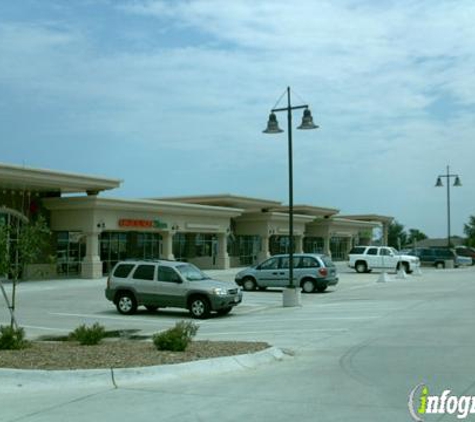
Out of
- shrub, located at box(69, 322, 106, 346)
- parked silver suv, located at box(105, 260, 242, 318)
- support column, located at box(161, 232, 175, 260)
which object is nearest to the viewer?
shrub, located at box(69, 322, 106, 346)

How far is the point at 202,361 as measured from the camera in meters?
10.3

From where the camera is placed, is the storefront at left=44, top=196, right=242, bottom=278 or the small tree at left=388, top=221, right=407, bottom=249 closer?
the storefront at left=44, top=196, right=242, bottom=278

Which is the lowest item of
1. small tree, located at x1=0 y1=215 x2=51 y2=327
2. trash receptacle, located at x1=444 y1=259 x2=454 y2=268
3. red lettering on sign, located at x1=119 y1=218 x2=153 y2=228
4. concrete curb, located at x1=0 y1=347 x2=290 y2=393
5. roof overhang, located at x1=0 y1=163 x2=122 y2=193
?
concrete curb, located at x1=0 y1=347 x2=290 y2=393

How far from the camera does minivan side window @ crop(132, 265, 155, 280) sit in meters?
21.2

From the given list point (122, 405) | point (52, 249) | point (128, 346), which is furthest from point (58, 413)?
point (52, 249)

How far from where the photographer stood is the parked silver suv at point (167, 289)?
20.3 m

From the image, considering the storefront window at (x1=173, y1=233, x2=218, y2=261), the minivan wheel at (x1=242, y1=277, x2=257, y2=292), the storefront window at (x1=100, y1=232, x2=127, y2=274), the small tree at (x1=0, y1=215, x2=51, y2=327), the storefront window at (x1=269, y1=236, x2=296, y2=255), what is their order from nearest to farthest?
the small tree at (x1=0, y1=215, x2=51, y2=327) → the minivan wheel at (x1=242, y1=277, x2=257, y2=292) → the storefront window at (x1=100, y1=232, x2=127, y2=274) → the storefront window at (x1=173, y1=233, x2=218, y2=261) → the storefront window at (x1=269, y1=236, x2=296, y2=255)

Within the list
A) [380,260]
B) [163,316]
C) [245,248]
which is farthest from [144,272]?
[245,248]

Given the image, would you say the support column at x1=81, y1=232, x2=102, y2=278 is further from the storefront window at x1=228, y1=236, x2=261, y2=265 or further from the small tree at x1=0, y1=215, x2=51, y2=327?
the small tree at x1=0, y1=215, x2=51, y2=327

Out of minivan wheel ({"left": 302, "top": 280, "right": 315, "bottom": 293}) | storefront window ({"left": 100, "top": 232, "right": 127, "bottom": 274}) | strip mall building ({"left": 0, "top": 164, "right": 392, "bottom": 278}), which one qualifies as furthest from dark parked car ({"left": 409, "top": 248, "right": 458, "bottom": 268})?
minivan wheel ({"left": 302, "top": 280, "right": 315, "bottom": 293})

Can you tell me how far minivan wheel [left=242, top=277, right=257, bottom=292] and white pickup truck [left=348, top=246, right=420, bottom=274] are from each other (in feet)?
53.9

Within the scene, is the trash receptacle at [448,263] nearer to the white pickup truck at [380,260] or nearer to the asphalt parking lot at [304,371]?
the white pickup truck at [380,260]

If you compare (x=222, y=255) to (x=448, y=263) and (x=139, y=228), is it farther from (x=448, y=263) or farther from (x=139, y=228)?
(x=448, y=263)

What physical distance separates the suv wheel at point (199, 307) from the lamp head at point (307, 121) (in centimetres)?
698
